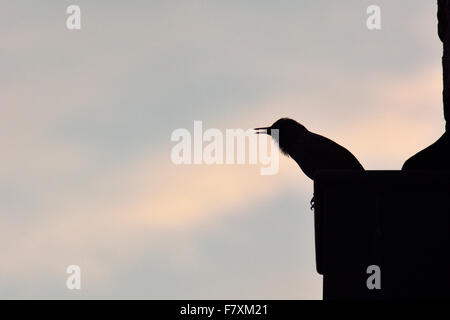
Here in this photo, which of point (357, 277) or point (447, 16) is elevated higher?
point (447, 16)

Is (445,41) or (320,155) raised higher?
(445,41)

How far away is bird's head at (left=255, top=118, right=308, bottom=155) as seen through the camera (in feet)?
26.1

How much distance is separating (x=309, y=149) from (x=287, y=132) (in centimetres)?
88

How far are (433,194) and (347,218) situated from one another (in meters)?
0.40

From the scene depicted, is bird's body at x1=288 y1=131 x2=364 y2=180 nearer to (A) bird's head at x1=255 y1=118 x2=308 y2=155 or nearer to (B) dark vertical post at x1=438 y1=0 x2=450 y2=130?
(A) bird's head at x1=255 y1=118 x2=308 y2=155

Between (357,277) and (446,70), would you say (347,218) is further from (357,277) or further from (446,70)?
(446,70)

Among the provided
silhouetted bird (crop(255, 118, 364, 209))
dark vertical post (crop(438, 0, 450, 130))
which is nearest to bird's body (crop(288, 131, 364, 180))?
silhouetted bird (crop(255, 118, 364, 209))

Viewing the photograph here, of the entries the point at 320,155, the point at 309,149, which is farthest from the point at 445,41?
the point at 309,149

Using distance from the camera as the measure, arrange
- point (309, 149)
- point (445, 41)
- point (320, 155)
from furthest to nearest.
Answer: point (309, 149)
point (320, 155)
point (445, 41)

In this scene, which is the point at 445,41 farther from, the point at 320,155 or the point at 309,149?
the point at 309,149

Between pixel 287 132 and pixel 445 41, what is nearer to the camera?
pixel 445 41

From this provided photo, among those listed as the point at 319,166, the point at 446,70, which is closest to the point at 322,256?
the point at 446,70

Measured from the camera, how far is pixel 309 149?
727 centimetres
